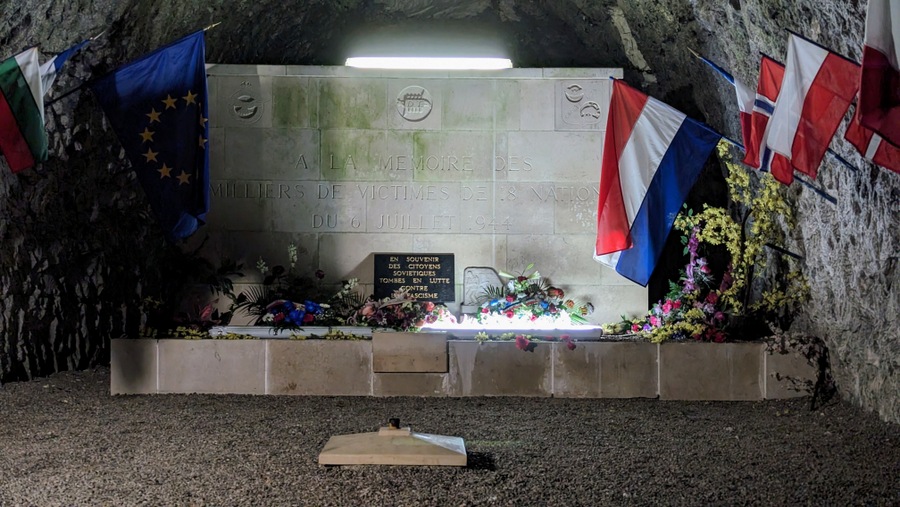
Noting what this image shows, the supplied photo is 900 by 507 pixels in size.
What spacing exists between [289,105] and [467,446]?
5441 millimetres

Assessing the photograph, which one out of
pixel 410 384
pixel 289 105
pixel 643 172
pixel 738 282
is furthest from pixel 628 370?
pixel 289 105

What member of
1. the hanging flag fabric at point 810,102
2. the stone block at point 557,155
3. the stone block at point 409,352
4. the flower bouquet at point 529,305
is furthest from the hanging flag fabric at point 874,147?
the stone block at point 557,155

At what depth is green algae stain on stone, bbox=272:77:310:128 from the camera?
10.1 meters

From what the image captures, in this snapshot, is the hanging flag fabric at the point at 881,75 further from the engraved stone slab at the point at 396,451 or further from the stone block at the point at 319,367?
the stone block at the point at 319,367

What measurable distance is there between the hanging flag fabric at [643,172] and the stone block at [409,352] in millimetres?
1697

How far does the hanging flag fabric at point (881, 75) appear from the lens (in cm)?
476

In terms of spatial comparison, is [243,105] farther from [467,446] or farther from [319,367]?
[467,446]

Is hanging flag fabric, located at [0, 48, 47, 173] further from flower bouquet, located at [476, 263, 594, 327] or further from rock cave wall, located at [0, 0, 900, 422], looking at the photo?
flower bouquet, located at [476, 263, 594, 327]

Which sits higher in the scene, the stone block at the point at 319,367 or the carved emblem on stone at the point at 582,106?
the carved emblem on stone at the point at 582,106

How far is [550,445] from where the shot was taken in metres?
→ 6.14

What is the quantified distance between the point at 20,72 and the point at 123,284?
313cm

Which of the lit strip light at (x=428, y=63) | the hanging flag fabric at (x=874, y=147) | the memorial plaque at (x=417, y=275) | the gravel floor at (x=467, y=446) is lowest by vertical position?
the gravel floor at (x=467, y=446)

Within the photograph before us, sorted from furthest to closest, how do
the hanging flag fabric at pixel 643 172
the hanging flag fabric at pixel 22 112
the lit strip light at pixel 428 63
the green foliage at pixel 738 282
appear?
the lit strip light at pixel 428 63 → the green foliage at pixel 738 282 → the hanging flag fabric at pixel 643 172 → the hanging flag fabric at pixel 22 112

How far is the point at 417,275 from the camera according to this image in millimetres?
9938
